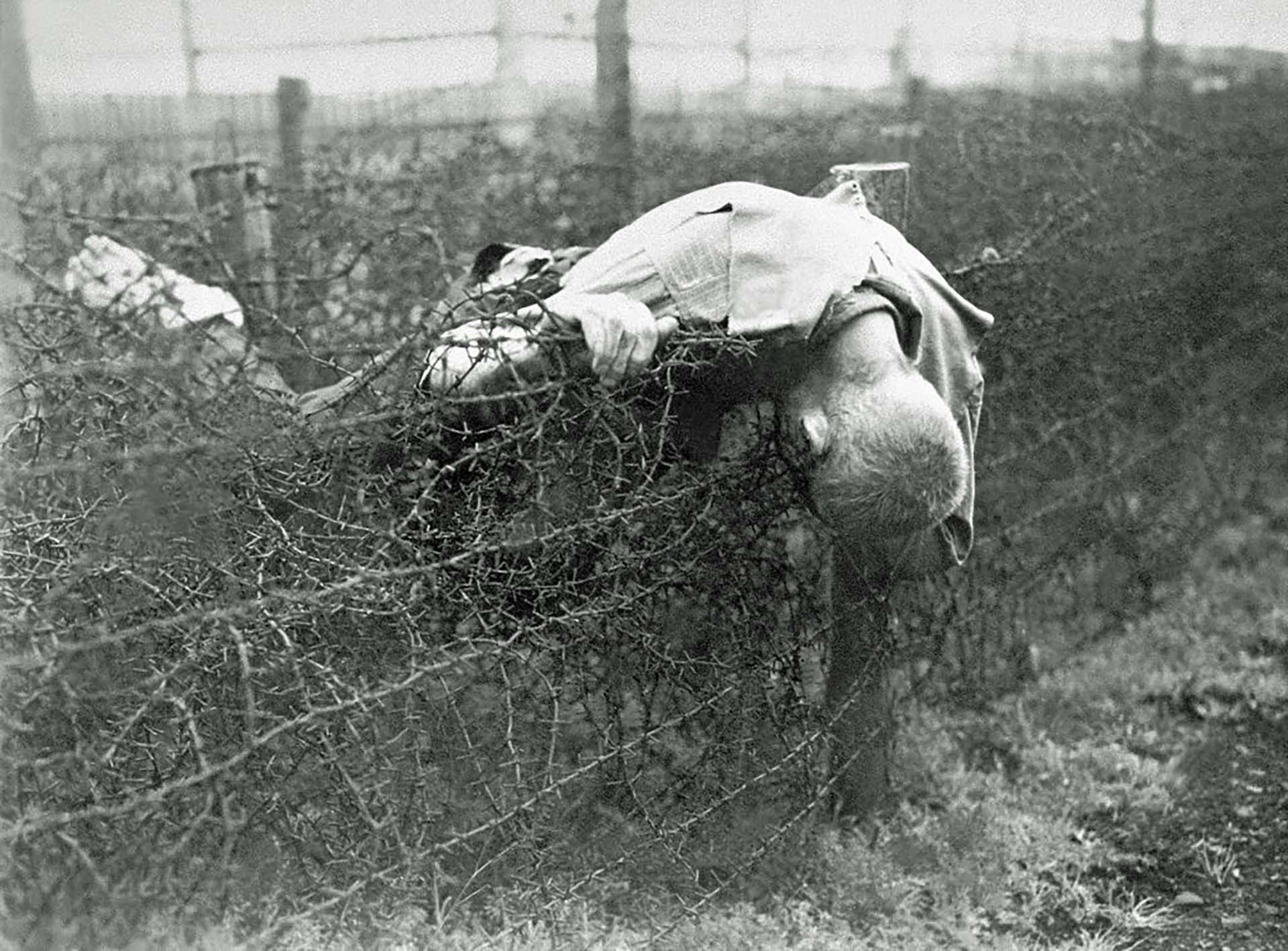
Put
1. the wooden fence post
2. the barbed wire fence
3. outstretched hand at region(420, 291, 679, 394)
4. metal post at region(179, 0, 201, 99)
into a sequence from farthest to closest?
metal post at region(179, 0, 201, 99) → the wooden fence post → outstretched hand at region(420, 291, 679, 394) → the barbed wire fence

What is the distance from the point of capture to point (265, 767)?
94.7 inches

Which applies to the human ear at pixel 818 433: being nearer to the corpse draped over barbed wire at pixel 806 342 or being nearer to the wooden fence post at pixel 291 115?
the corpse draped over barbed wire at pixel 806 342

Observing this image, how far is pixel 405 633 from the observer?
8.39ft

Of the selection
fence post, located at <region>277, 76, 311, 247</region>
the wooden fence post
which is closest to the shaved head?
fence post, located at <region>277, 76, 311, 247</region>

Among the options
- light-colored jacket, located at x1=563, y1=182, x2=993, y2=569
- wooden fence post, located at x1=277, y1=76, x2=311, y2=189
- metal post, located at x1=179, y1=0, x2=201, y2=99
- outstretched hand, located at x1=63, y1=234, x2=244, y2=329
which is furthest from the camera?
metal post, located at x1=179, y1=0, x2=201, y2=99

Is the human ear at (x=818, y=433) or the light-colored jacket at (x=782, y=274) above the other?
the light-colored jacket at (x=782, y=274)

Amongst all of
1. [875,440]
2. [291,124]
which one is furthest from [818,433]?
[291,124]

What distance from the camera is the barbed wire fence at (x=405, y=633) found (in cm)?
217

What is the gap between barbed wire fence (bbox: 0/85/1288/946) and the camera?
2.17m

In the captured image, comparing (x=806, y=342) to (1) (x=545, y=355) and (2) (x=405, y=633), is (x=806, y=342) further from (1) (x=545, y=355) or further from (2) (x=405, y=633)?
(2) (x=405, y=633)

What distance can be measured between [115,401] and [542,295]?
61.3 inches

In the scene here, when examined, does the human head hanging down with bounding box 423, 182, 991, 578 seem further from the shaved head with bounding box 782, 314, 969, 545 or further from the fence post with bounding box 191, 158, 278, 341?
the fence post with bounding box 191, 158, 278, 341

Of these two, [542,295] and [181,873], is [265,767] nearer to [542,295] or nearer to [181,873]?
[181,873]

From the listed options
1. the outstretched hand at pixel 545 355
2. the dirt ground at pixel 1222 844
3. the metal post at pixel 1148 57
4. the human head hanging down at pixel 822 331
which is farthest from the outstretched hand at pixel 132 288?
the metal post at pixel 1148 57
